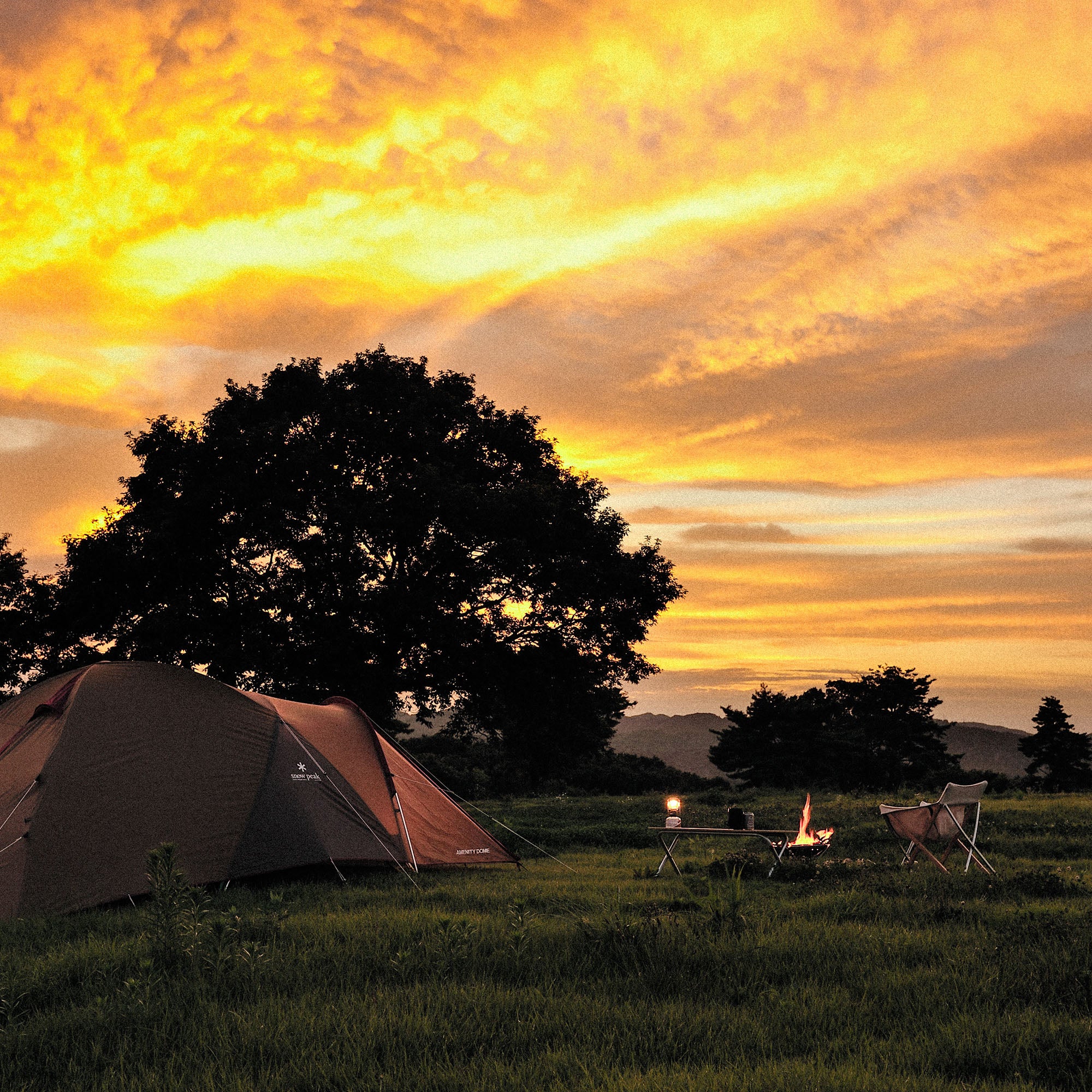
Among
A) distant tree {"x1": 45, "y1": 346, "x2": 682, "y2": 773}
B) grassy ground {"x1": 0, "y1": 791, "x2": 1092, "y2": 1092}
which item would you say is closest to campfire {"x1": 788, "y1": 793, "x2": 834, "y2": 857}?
grassy ground {"x1": 0, "y1": 791, "x2": 1092, "y2": 1092}

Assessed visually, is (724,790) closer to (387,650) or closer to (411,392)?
(387,650)

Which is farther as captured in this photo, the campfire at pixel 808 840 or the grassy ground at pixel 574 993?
the campfire at pixel 808 840

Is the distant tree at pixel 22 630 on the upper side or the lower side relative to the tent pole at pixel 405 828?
upper

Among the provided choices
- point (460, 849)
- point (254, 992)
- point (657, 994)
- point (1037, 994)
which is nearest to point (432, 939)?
point (254, 992)

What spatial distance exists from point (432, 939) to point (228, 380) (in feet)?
65.9

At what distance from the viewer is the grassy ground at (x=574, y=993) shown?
15.5ft

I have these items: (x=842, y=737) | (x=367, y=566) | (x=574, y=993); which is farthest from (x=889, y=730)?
(x=574, y=993)

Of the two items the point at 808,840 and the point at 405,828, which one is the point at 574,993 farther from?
the point at 405,828

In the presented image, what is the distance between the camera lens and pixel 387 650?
22.3 meters

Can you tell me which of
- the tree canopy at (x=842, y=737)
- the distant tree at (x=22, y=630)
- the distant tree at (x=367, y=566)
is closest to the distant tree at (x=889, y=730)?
the tree canopy at (x=842, y=737)

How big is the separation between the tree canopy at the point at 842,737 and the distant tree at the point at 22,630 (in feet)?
116

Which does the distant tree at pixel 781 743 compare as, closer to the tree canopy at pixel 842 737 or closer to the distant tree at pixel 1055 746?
the tree canopy at pixel 842 737

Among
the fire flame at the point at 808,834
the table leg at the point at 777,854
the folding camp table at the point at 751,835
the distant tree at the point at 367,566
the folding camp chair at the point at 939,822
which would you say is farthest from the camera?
the distant tree at the point at 367,566

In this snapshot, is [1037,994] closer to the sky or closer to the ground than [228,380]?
closer to the ground
